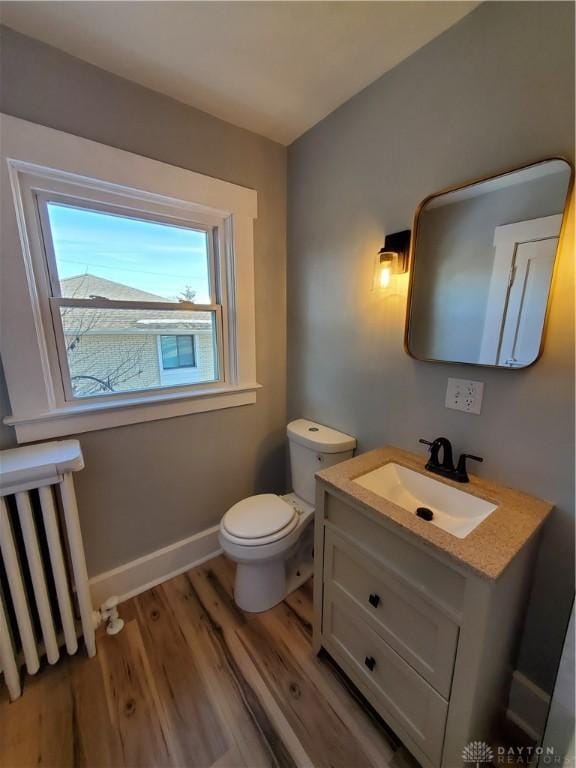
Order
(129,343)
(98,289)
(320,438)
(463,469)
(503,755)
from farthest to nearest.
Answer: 1. (320,438)
2. (129,343)
3. (98,289)
4. (463,469)
5. (503,755)

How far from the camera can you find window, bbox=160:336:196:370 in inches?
62.4

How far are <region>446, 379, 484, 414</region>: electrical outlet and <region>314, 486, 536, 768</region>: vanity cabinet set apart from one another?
17.7 inches

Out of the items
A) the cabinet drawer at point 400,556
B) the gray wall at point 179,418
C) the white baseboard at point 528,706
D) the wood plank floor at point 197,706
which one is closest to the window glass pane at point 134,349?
the gray wall at point 179,418

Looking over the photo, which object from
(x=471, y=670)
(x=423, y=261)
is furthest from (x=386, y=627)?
(x=423, y=261)

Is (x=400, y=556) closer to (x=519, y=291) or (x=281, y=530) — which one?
(x=281, y=530)

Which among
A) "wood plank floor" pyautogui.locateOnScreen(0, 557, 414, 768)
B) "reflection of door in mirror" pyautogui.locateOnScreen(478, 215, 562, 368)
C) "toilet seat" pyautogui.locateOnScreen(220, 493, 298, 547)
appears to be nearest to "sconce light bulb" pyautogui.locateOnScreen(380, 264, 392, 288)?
"reflection of door in mirror" pyautogui.locateOnScreen(478, 215, 562, 368)

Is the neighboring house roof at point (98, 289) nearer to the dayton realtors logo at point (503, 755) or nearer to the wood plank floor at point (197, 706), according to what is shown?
the wood plank floor at point (197, 706)

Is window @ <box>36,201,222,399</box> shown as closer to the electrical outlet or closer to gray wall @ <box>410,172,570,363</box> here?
gray wall @ <box>410,172,570,363</box>

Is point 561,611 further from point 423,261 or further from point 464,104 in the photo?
point 464,104

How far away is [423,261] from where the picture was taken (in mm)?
1194

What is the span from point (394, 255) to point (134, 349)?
1.26 meters

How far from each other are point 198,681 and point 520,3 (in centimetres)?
250

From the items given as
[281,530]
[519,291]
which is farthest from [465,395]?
[281,530]

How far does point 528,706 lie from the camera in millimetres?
1058
